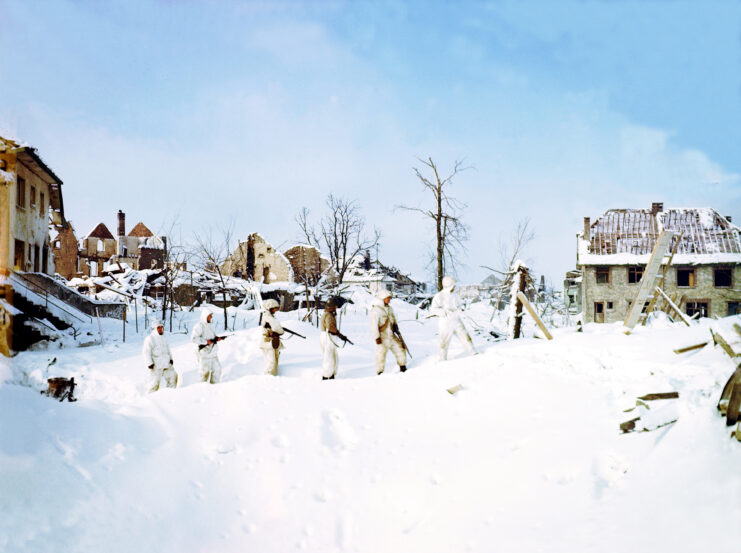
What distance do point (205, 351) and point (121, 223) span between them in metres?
48.7

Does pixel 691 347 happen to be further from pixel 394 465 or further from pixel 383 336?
pixel 383 336

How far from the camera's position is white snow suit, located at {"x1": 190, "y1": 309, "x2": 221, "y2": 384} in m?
10.1

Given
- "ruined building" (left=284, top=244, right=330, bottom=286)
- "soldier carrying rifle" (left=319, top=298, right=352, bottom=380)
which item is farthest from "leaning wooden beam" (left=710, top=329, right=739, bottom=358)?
"ruined building" (left=284, top=244, right=330, bottom=286)

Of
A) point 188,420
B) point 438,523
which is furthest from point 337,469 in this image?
point 188,420

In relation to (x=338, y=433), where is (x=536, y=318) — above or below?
above

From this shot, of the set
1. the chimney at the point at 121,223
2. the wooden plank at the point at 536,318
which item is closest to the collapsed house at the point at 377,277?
the wooden plank at the point at 536,318

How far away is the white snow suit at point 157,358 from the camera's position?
9844mm

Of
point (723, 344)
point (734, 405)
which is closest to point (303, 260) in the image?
point (723, 344)

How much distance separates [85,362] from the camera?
43.8 ft

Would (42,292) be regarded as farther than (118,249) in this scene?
No

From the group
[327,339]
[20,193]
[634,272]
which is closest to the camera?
[327,339]

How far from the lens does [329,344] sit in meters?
9.75

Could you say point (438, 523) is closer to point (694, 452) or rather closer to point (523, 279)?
point (694, 452)

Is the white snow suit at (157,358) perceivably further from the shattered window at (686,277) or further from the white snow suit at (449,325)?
the shattered window at (686,277)
